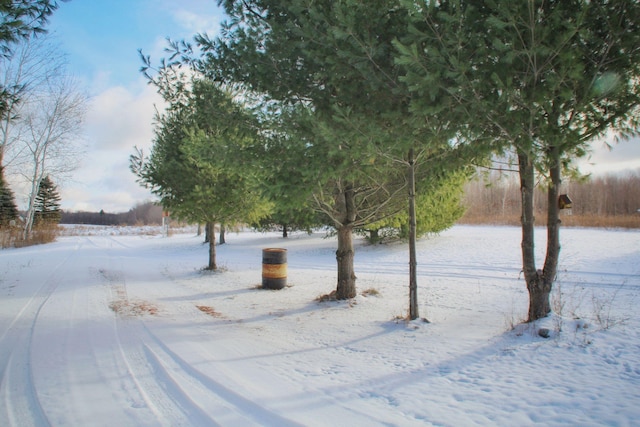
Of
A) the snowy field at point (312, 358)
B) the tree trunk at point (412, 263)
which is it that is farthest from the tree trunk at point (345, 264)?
the tree trunk at point (412, 263)

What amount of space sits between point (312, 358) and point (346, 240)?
3.79 metres

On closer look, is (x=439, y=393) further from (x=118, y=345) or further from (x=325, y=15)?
(x=325, y=15)

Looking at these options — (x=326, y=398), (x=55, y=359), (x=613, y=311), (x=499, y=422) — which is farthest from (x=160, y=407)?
(x=613, y=311)

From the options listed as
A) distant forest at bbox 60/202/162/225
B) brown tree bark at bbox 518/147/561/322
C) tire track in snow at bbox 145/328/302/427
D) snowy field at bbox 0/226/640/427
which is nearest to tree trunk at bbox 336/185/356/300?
snowy field at bbox 0/226/640/427

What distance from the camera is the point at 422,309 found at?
7.10 m

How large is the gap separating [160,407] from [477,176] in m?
6.14

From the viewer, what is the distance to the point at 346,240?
803 centimetres

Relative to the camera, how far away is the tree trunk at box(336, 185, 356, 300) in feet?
26.3

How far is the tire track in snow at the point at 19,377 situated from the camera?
296cm

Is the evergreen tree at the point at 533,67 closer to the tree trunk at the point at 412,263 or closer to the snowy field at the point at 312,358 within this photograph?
the tree trunk at the point at 412,263

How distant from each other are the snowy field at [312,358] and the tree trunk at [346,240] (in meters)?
0.37

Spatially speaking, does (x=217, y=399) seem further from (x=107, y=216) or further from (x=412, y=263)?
(x=107, y=216)

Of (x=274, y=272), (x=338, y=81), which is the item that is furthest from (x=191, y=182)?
(x=338, y=81)

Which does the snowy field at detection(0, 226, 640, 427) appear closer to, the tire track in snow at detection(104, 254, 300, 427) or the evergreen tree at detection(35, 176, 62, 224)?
the tire track in snow at detection(104, 254, 300, 427)
